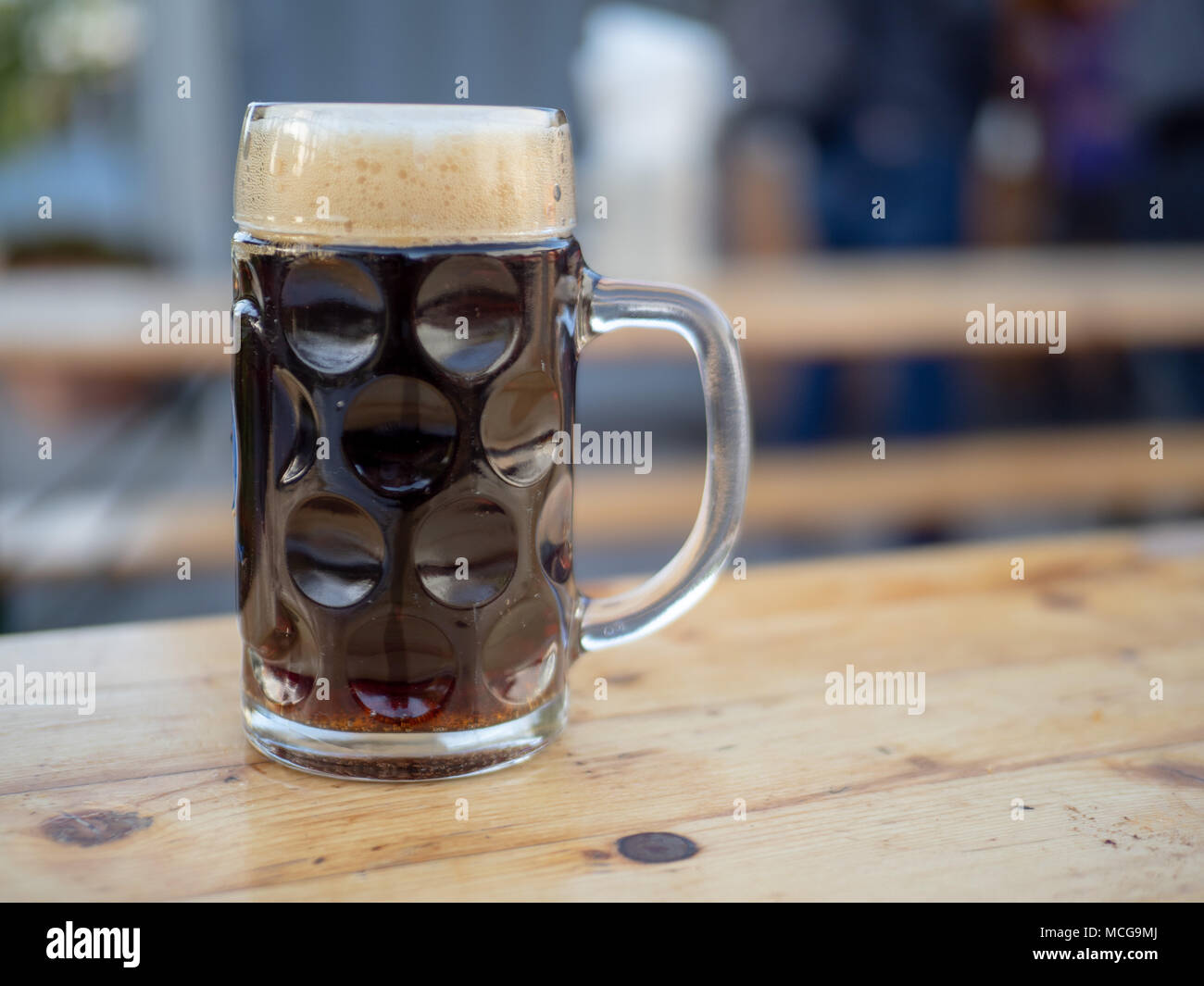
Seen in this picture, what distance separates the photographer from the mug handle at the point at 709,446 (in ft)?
2.29

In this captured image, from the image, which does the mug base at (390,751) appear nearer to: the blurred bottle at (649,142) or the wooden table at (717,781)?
the wooden table at (717,781)

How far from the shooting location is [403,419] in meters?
0.62

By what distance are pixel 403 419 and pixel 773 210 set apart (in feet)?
9.30

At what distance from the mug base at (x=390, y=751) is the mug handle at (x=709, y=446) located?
0.09 m

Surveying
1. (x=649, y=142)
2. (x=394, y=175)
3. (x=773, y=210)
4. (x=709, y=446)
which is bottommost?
(x=709, y=446)

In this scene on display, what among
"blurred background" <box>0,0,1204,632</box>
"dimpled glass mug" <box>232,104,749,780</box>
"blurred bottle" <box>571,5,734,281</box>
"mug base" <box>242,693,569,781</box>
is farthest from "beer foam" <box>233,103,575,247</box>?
"blurred background" <box>0,0,1204,632</box>

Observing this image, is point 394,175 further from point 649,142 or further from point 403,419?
point 649,142

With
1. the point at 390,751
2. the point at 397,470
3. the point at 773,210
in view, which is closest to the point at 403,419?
the point at 397,470

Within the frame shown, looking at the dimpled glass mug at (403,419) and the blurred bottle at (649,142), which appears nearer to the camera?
the dimpled glass mug at (403,419)

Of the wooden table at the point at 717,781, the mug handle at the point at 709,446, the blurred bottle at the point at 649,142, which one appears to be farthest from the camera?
the blurred bottle at the point at 649,142

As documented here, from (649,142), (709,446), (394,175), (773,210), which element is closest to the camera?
(394,175)

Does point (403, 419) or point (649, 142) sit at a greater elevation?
point (649, 142)

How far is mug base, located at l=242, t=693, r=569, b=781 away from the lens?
65 cm

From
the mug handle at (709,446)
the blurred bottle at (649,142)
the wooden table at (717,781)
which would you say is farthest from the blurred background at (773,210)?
the mug handle at (709,446)
